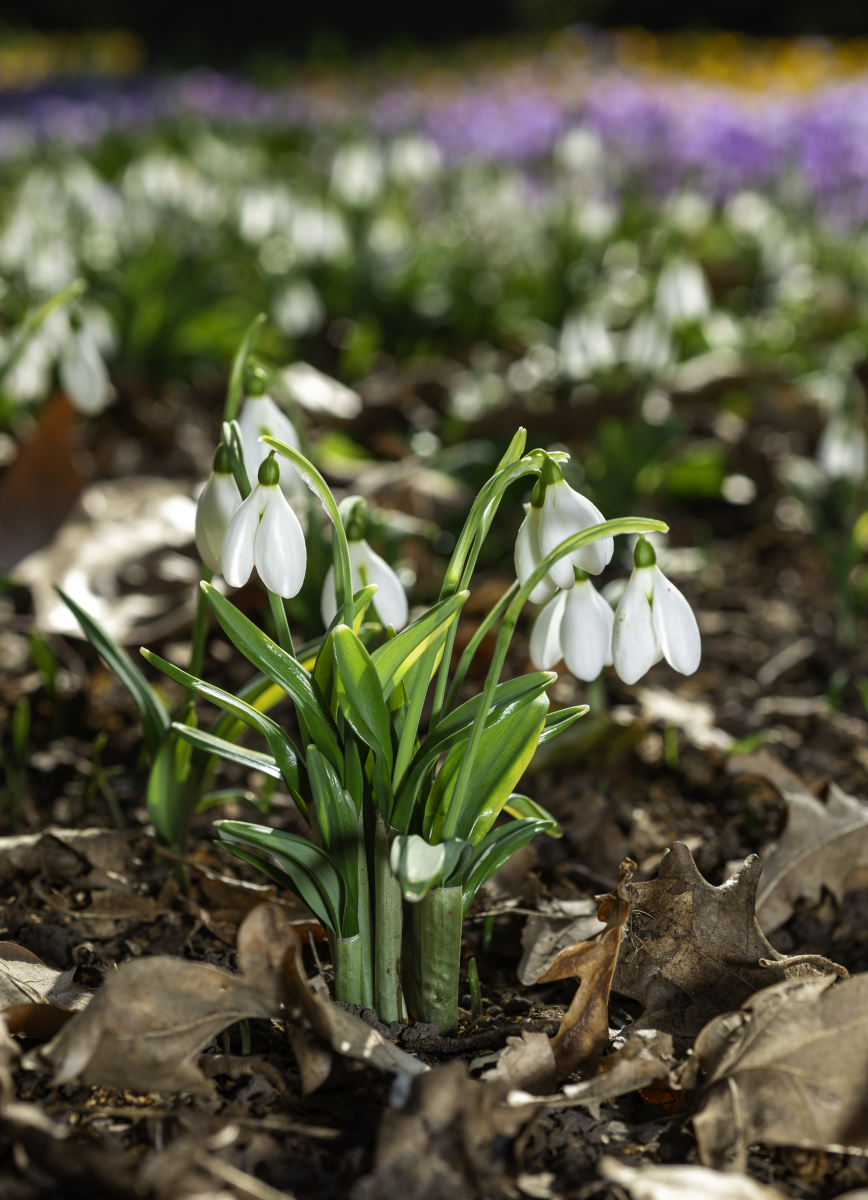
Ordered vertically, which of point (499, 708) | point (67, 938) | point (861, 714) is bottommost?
point (861, 714)

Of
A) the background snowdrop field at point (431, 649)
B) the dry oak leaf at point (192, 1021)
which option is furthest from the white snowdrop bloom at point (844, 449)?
the dry oak leaf at point (192, 1021)

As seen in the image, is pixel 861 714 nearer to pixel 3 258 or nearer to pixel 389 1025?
pixel 389 1025

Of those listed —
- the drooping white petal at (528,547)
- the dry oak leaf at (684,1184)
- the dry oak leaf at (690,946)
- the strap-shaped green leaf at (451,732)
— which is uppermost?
the drooping white petal at (528,547)

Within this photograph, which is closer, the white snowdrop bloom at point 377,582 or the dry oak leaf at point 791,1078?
the dry oak leaf at point 791,1078

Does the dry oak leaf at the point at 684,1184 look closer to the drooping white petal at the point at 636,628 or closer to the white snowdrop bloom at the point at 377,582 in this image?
the drooping white petal at the point at 636,628

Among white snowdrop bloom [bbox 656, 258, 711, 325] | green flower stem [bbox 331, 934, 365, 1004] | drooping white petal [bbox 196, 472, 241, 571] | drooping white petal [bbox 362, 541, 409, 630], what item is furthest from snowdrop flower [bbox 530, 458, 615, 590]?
white snowdrop bloom [bbox 656, 258, 711, 325]

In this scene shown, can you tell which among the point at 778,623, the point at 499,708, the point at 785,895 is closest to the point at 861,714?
the point at 778,623

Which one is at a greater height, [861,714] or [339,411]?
[339,411]
